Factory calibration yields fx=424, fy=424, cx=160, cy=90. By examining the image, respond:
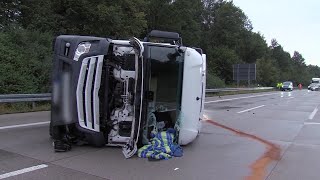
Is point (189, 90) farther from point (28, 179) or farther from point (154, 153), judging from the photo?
point (28, 179)

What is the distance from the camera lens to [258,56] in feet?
275

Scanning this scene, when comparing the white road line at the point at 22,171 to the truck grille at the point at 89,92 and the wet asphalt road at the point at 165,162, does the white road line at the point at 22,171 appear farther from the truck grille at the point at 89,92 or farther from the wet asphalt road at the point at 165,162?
the truck grille at the point at 89,92

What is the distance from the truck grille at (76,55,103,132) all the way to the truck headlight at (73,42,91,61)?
159 millimetres

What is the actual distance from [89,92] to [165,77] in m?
1.90

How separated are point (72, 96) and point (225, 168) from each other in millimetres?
3019

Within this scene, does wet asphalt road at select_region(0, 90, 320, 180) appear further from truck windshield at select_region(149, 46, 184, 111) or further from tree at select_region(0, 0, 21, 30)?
tree at select_region(0, 0, 21, 30)

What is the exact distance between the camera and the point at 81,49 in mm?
7742

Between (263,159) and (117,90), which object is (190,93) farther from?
(263,159)

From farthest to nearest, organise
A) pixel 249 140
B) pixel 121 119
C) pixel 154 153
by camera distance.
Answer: pixel 249 140 → pixel 121 119 → pixel 154 153

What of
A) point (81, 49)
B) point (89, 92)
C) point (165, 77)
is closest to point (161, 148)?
point (89, 92)

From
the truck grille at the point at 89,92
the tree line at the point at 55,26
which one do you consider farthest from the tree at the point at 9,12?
the truck grille at the point at 89,92

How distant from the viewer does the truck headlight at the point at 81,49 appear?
25.3 feet

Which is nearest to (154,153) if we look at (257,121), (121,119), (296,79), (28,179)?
(121,119)

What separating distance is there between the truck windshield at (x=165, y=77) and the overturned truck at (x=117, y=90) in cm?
2
